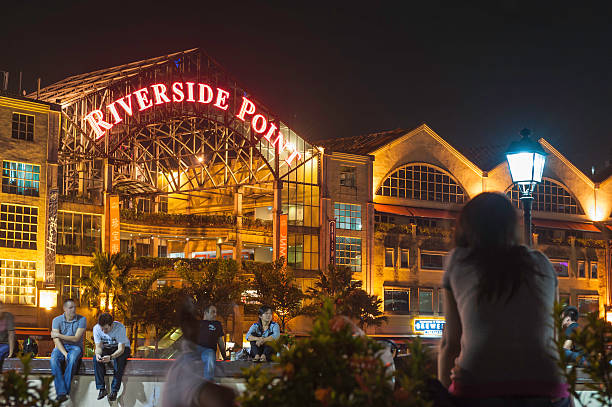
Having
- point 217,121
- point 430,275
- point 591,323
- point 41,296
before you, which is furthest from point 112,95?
point 591,323

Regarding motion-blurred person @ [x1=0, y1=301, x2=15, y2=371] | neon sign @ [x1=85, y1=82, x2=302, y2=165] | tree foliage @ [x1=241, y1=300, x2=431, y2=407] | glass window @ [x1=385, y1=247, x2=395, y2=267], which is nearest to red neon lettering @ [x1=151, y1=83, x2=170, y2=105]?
neon sign @ [x1=85, y1=82, x2=302, y2=165]

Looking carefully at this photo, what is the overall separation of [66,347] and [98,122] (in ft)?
134

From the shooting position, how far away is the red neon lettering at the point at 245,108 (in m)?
57.6

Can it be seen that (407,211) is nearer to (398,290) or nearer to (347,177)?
(347,177)

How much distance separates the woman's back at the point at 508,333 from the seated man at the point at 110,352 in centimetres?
1088

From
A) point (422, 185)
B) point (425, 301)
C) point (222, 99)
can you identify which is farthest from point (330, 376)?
point (422, 185)

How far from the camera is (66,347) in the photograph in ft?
49.0

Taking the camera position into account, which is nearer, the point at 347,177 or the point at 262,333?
the point at 262,333

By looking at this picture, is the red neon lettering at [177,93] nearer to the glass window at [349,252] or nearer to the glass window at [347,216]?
the glass window at [347,216]

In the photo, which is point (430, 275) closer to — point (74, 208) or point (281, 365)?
point (74, 208)

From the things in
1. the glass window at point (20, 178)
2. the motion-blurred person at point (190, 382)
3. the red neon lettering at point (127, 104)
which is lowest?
the motion-blurred person at point (190, 382)

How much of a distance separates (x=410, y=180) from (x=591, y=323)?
209 feet

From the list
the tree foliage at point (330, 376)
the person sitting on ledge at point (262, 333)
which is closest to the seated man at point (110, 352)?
the person sitting on ledge at point (262, 333)

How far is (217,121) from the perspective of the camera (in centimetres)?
5747
